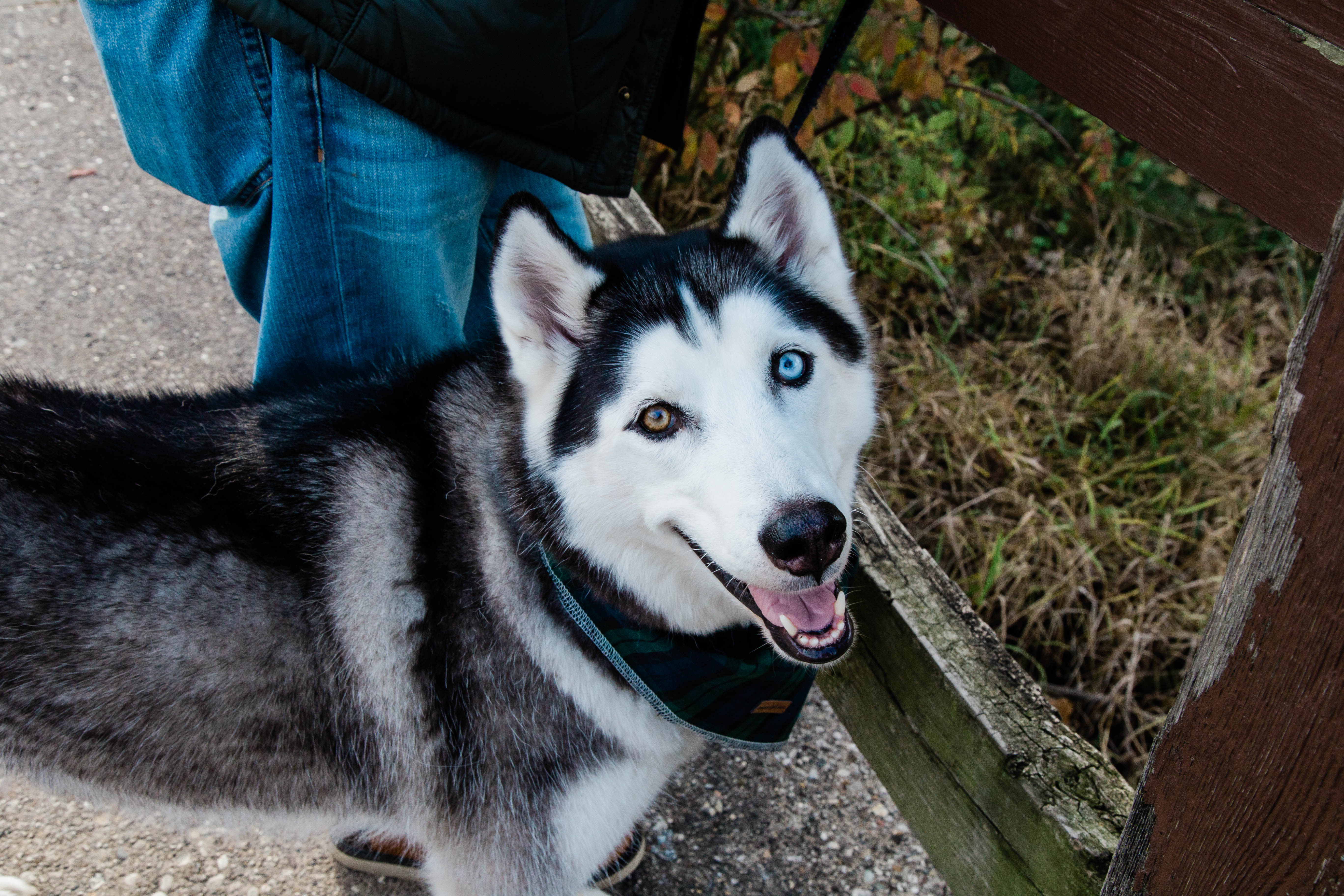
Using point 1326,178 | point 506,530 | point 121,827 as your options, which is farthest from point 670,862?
point 1326,178

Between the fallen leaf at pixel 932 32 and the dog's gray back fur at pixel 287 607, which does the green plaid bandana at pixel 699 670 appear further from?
the fallen leaf at pixel 932 32

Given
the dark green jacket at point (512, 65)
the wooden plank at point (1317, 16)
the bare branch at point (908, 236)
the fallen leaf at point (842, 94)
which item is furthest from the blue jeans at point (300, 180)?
the bare branch at point (908, 236)

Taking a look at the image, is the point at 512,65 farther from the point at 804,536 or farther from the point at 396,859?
the point at 396,859

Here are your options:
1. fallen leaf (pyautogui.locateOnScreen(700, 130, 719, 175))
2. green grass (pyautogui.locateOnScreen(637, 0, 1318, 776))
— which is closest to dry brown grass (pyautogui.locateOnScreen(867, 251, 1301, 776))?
green grass (pyautogui.locateOnScreen(637, 0, 1318, 776))

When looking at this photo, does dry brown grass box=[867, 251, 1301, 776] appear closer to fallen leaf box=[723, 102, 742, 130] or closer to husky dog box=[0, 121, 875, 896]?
fallen leaf box=[723, 102, 742, 130]

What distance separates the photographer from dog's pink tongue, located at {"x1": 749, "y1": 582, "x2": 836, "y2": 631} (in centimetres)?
158

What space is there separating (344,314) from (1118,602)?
247cm

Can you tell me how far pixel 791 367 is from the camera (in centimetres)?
164

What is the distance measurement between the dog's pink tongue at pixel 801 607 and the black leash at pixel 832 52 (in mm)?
852

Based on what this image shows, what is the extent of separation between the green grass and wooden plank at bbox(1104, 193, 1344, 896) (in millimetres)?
1381

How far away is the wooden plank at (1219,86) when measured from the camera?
1.16 m

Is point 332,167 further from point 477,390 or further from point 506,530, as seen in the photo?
point 506,530

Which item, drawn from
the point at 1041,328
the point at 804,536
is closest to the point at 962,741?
the point at 804,536

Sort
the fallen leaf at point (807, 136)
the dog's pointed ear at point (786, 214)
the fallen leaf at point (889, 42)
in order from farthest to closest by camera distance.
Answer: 1. the fallen leaf at point (807, 136)
2. the fallen leaf at point (889, 42)
3. the dog's pointed ear at point (786, 214)
